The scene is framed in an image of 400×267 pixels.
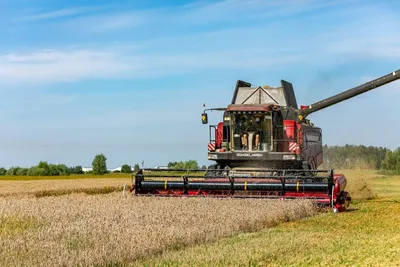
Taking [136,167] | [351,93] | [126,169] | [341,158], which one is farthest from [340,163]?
[126,169]

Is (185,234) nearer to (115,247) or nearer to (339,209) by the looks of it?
(115,247)

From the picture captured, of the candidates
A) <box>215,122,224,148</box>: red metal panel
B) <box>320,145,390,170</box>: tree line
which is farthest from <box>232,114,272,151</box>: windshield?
<box>320,145,390,170</box>: tree line

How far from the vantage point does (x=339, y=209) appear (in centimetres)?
1274

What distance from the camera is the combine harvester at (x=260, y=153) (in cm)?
1357

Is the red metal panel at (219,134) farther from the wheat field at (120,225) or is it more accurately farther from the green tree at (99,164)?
the green tree at (99,164)

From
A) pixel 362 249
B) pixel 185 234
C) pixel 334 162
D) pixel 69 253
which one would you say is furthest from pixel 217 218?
pixel 334 162

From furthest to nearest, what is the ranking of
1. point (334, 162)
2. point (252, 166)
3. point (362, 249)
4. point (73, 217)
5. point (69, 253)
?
point (334, 162), point (252, 166), point (73, 217), point (362, 249), point (69, 253)

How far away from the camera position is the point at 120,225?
873 centimetres

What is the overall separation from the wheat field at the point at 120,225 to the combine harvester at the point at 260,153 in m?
0.99

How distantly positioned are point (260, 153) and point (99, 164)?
3075 centimetres

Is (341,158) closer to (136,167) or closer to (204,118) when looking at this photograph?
(204,118)

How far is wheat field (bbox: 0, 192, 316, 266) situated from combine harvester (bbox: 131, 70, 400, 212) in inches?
39.1

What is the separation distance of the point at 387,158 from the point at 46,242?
1410 inches

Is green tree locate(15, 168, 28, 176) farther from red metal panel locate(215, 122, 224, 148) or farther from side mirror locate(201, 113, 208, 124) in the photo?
side mirror locate(201, 113, 208, 124)
